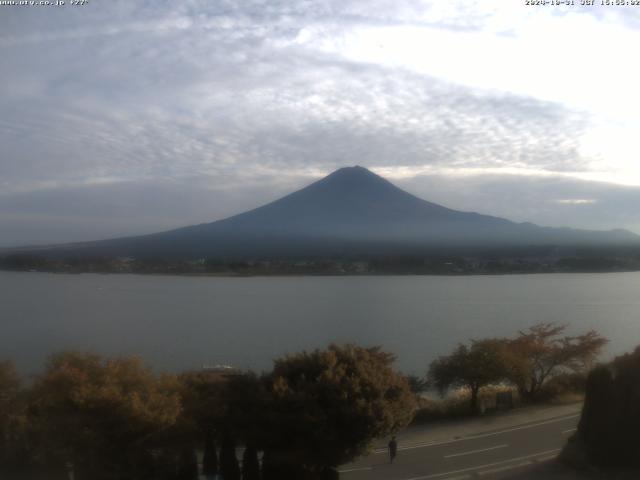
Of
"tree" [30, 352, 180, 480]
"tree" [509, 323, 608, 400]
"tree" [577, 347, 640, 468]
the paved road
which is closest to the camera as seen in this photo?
"tree" [30, 352, 180, 480]

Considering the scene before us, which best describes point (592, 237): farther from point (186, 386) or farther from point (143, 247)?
point (186, 386)

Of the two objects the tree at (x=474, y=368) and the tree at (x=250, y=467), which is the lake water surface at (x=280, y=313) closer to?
the tree at (x=474, y=368)

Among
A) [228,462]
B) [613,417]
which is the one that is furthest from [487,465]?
[228,462]

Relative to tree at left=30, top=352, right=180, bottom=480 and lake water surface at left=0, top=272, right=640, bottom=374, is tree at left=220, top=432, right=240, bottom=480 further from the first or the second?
lake water surface at left=0, top=272, right=640, bottom=374

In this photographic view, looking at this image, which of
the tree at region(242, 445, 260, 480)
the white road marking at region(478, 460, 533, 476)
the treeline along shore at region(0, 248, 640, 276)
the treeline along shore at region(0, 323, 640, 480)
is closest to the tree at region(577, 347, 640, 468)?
the treeline along shore at region(0, 323, 640, 480)

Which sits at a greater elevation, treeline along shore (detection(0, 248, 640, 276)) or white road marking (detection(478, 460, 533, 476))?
treeline along shore (detection(0, 248, 640, 276))

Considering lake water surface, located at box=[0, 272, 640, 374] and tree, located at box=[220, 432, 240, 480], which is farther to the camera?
lake water surface, located at box=[0, 272, 640, 374]

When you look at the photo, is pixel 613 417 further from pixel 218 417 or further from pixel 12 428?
pixel 12 428

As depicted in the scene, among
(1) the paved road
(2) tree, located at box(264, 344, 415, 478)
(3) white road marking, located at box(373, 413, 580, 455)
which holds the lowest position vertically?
(3) white road marking, located at box(373, 413, 580, 455)
